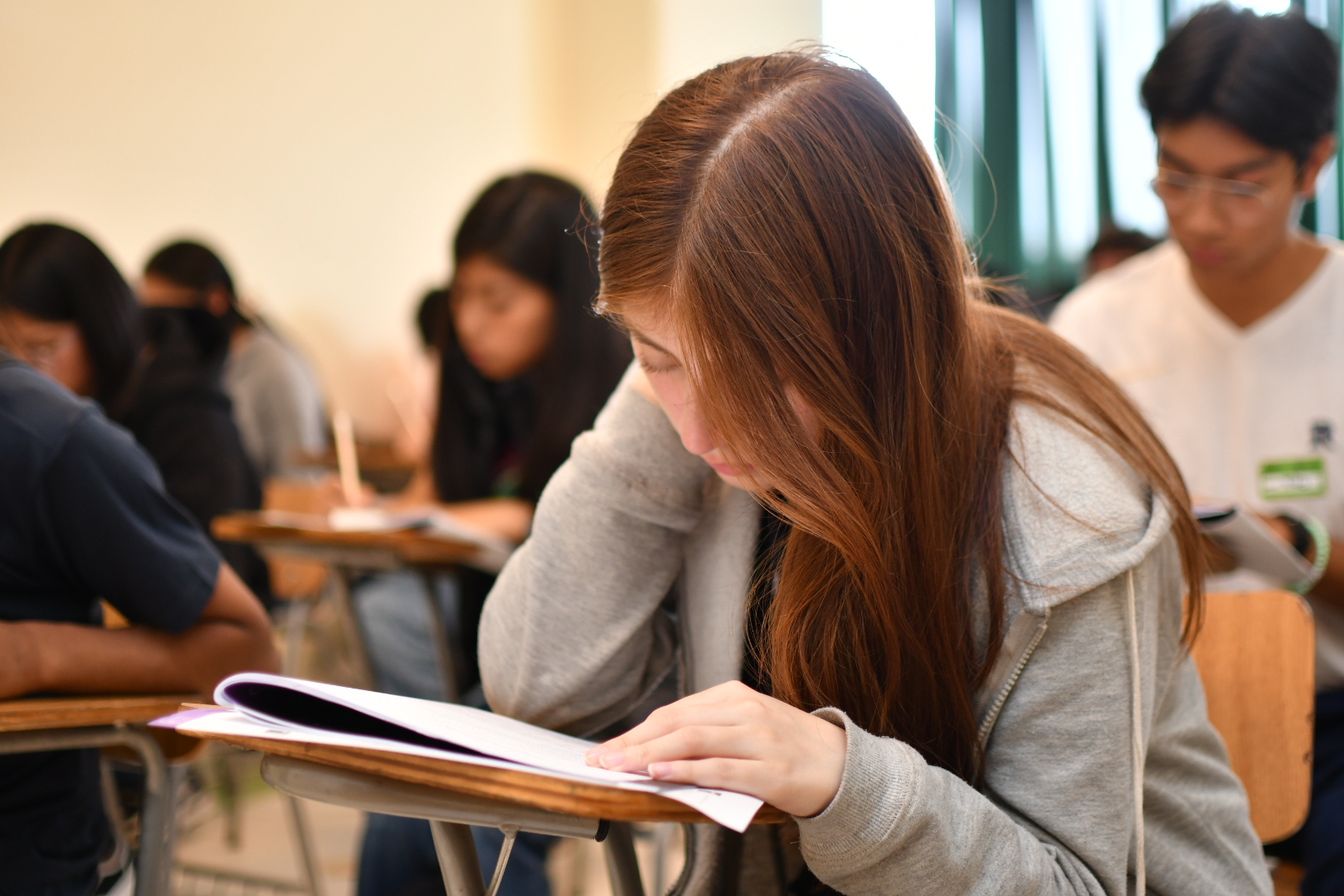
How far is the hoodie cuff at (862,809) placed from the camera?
23.6 inches

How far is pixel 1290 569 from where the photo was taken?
3.71 feet

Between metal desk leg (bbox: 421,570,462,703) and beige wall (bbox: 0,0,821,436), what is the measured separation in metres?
1.43

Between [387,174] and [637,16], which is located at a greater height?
[637,16]

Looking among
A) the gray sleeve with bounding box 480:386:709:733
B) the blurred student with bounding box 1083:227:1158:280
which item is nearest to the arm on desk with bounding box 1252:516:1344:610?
the gray sleeve with bounding box 480:386:709:733

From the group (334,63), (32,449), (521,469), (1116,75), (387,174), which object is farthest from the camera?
(387,174)

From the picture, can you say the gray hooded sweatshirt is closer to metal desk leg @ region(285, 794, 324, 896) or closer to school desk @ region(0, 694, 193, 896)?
school desk @ region(0, 694, 193, 896)

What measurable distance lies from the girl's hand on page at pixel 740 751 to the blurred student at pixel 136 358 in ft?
3.58

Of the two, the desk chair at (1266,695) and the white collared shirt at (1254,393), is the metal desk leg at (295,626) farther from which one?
the desk chair at (1266,695)

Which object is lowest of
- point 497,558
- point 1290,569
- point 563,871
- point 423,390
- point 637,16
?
point 563,871

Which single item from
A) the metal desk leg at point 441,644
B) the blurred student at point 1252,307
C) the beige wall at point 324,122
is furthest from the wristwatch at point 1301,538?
the beige wall at point 324,122

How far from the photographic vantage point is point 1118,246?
310 cm

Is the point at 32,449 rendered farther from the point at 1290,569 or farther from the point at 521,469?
the point at 1290,569

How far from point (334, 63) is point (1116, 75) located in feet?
9.91

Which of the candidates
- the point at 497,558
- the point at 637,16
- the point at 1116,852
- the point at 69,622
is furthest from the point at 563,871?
the point at 637,16
